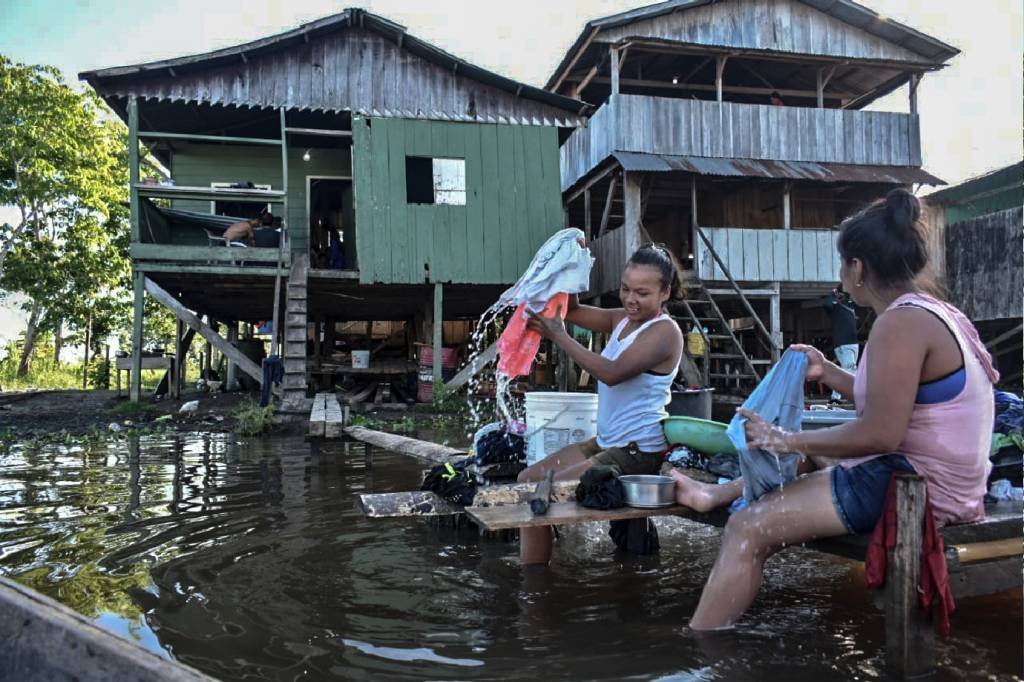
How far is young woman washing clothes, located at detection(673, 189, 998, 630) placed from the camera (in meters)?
2.31

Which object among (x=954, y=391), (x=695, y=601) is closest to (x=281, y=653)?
(x=695, y=601)

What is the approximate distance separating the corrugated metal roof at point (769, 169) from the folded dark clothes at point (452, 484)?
9961mm

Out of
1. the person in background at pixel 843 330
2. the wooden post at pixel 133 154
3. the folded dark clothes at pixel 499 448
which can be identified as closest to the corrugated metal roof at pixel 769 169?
the person in background at pixel 843 330

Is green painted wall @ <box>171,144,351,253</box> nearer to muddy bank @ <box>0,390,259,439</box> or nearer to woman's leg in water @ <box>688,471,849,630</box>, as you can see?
muddy bank @ <box>0,390,259,439</box>

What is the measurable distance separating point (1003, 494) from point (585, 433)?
2173 mm

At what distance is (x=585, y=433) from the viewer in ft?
14.5

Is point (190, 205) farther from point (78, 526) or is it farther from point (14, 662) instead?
point (14, 662)

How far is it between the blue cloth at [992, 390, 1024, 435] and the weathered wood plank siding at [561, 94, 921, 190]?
35.9ft

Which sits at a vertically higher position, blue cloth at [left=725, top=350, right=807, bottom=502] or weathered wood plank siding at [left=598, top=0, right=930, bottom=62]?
weathered wood plank siding at [left=598, top=0, right=930, bottom=62]

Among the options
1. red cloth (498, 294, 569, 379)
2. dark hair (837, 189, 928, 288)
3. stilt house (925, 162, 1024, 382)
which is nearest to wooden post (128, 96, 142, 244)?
red cloth (498, 294, 569, 379)

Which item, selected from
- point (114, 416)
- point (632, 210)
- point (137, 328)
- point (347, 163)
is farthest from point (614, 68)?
point (114, 416)

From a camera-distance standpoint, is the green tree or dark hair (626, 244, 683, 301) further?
the green tree

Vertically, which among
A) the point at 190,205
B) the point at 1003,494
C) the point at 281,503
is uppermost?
the point at 190,205

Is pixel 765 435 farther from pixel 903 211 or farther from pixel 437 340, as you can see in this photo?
pixel 437 340
